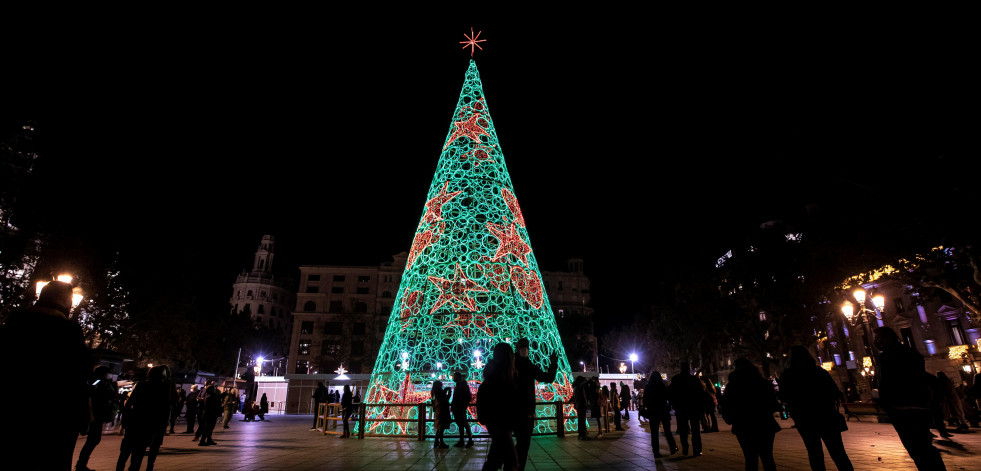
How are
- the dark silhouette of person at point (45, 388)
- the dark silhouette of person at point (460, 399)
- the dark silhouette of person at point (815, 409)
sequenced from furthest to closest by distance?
the dark silhouette of person at point (460, 399), the dark silhouette of person at point (815, 409), the dark silhouette of person at point (45, 388)

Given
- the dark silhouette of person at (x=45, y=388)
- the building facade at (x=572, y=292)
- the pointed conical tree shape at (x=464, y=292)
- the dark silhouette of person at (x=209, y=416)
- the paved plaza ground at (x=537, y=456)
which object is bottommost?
the paved plaza ground at (x=537, y=456)

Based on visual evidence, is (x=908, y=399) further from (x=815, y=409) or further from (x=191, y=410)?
(x=191, y=410)

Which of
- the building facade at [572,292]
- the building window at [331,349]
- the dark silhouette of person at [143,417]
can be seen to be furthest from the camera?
the building facade at [572,292]

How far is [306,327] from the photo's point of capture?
62844 mm

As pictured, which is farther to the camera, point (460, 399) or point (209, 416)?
point (209, 416)

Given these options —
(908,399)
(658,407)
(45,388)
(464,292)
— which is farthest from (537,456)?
(45,388)

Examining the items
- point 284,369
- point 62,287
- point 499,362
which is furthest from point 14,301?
point 284,369

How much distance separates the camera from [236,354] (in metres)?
52.8

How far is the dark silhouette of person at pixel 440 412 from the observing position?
33.2ft

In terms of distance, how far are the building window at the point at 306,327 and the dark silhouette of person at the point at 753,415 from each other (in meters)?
63.8

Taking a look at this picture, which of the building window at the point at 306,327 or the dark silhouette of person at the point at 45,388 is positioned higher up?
the building window at the point at 306,327

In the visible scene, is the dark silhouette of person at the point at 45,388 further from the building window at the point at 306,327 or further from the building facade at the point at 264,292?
the building facade at the point at 264,292

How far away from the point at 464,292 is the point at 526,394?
6.67 meters

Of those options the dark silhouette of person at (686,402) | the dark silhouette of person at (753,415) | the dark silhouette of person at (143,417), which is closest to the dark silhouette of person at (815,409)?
the dark silhouette of person at (753,415)
